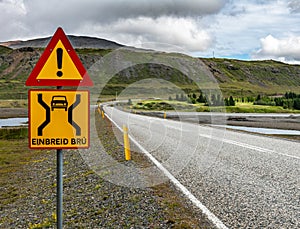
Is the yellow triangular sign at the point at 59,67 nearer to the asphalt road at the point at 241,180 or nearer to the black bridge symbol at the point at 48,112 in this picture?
the black bridge symbol at the point at 48,112

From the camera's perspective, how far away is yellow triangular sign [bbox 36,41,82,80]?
4770 mm

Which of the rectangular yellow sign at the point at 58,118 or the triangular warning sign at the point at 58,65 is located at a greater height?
the triangular warning sign at the point at 58,65

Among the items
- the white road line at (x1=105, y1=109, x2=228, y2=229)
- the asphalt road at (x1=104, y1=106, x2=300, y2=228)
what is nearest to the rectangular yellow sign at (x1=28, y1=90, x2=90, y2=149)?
the white road line at (x1=105, y1=109, x2=228, y2=229)

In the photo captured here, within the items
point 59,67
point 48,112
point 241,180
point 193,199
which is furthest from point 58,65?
point 241,180

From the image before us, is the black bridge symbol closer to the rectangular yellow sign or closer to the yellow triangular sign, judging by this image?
the rectangular yellow sign

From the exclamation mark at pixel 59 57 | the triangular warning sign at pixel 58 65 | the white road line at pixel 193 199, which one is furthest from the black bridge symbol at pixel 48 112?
the white road line at pixel 193 199

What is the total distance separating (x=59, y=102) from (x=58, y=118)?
20 centimetres

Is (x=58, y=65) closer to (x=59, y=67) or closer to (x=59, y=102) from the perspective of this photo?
(x=59, y=67)

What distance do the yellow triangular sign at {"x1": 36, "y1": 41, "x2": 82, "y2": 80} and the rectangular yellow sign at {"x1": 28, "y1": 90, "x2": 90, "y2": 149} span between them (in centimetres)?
22

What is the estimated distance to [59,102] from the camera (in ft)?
15.3

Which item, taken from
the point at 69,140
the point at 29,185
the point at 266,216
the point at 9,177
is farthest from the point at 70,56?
the point at 9,177

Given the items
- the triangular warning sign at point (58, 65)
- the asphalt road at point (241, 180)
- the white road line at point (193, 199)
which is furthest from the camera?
the asphalt road at point (241, 180)

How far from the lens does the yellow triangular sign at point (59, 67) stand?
4.77m

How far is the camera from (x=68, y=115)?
471 cm
